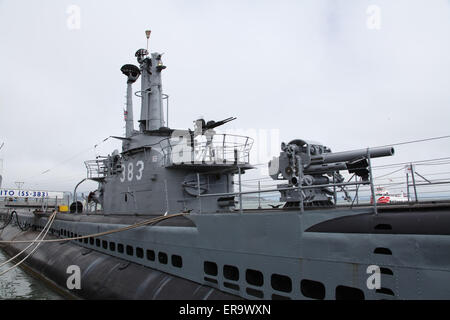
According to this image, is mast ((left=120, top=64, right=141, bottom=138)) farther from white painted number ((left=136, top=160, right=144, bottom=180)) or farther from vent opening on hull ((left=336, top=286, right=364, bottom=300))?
vent opening on hull ((left=336, top=286, right=364, bottom=300))

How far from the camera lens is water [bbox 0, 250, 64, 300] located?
1385 centimetres

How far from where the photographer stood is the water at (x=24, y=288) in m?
13.9

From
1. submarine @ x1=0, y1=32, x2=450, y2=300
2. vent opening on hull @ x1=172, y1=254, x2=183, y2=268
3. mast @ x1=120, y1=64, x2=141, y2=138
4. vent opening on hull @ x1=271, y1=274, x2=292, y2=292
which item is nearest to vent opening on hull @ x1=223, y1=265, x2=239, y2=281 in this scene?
submarine @ x1=0, y1=32, x2=450, y2=300

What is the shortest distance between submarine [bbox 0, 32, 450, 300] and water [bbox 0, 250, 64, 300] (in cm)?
48

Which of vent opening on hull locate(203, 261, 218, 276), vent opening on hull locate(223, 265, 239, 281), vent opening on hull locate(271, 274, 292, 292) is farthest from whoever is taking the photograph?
vent opening on hull locate(203, 261, 218, 276)

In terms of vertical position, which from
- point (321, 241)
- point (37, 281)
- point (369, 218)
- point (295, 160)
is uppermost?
point (295, 160)

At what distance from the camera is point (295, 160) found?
8.82 m

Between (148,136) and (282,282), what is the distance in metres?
8.71

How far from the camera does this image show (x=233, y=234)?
7691 millimetres

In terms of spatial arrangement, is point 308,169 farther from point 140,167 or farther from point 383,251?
point 140,167

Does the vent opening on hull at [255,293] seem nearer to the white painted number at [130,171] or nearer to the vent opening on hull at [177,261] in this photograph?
the vent opening on hull at [177,261]

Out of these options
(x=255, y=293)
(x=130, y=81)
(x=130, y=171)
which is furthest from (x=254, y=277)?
(x=130, y=81)
